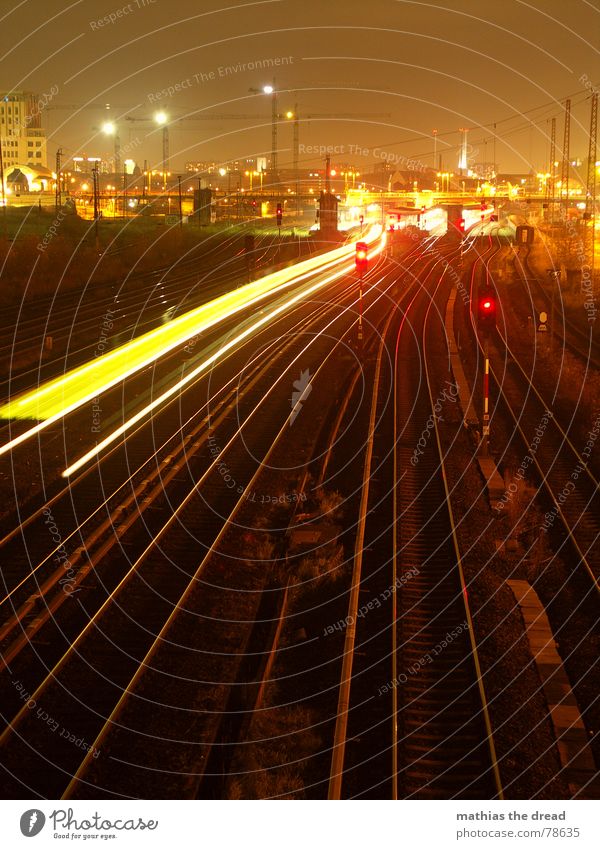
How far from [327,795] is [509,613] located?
127 inches

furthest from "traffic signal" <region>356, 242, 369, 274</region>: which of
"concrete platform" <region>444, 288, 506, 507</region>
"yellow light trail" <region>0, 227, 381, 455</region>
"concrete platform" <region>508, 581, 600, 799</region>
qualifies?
"concrete platform" <region>508, 581, 600, 799</region>

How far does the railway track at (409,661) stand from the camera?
5855mm

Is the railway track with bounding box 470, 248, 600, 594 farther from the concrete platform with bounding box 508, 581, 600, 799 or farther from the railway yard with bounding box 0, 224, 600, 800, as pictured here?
the concrete platform with bounding box 508, 581, 600, 799

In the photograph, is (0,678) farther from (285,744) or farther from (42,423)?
(42,423)

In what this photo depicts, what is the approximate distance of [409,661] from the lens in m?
7.35

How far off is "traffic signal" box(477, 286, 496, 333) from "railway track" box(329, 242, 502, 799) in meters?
2.29

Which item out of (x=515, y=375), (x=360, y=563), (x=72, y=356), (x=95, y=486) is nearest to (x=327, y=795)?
(x=360, y=563)

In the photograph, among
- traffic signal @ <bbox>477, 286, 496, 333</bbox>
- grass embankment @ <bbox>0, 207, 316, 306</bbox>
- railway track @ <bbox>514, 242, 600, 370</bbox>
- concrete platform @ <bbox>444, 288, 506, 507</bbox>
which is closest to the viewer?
concrete platform @ <bbox>444, 288, 506, 507</bbox>

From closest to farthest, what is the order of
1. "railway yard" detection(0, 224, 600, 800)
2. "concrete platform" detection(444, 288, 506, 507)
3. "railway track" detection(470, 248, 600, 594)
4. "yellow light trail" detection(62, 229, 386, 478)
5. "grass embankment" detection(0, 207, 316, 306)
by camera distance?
"railway yard" detection(0, 224, 600, 800), "railway track" detection(470, 248, 600, 594), "concrete platform" detection(444, 288, 506, 507), "yellow light trail" detection(62, 229, 386, 478), "grass embankment" detection(0, 207, 316, 306)

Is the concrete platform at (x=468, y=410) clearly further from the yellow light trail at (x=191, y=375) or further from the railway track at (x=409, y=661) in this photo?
the yellow light trail at (x=191, y=375)

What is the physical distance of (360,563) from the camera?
29.7 feet

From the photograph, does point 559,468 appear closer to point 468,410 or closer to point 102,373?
point 468,410

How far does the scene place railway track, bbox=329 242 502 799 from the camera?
586 centimetres

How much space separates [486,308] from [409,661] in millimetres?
7356
